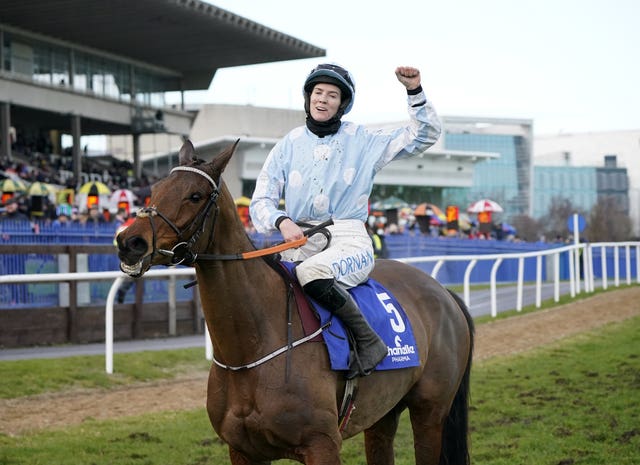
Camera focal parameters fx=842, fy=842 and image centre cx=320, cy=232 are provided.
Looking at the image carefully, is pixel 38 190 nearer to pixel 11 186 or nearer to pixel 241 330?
pixel 11 186

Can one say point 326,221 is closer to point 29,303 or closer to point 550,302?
point 29,303

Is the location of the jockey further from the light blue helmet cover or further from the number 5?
the number 5

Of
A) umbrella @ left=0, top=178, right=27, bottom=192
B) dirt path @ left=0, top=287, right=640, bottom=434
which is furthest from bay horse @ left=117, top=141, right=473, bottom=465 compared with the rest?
umbrella @ left=0, top=178, right=27, bottom=192

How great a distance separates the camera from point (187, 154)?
3580mm

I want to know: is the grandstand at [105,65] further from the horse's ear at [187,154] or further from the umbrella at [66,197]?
the horse's ear at [187,154]

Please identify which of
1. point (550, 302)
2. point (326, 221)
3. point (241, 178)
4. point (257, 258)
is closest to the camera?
point (257, 258)

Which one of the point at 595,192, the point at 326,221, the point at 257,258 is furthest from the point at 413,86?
the point at 595,192

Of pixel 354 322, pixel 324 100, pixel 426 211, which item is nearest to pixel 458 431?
pixel 354 322

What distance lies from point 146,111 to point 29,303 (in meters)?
27.1

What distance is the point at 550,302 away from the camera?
16188 mm

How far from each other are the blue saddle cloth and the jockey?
0.10 metres

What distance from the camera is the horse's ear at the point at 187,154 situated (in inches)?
140

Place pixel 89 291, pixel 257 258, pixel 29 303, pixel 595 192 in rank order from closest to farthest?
1. pixel 257 258
2. pixel 29 303
3. pixel 89 291
4. pixel 595 192

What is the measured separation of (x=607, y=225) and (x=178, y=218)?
43.5 m
